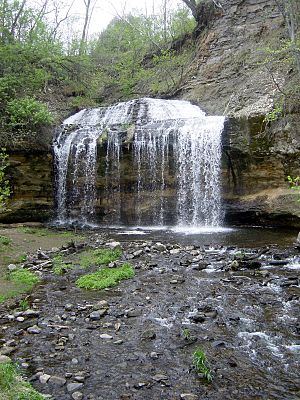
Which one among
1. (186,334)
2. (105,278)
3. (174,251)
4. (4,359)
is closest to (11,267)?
(105,278)

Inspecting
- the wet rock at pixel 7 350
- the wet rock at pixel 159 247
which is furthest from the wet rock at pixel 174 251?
the wet rock at pixel 7 350

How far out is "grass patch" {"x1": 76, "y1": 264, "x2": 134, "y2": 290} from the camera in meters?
7.80

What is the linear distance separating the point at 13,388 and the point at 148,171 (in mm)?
14657

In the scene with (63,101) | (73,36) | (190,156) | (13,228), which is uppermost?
(73,36)

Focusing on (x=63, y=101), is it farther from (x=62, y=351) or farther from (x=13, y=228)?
(x=62, y=351)

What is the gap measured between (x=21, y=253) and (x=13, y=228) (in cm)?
547

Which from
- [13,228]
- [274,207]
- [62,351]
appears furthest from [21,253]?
[274,207]

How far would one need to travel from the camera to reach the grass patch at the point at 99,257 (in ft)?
31.8

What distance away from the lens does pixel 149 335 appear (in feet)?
17.9

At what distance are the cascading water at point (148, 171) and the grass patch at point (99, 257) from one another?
6.99m

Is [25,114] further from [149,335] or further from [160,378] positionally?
[160,378]

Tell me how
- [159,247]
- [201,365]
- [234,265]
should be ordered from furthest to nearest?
[159,247], [234,265], [201,365]

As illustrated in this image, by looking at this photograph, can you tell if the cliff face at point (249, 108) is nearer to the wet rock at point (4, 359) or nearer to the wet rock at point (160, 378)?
the wet rock at point (160, 378)

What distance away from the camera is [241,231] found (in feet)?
49.2
